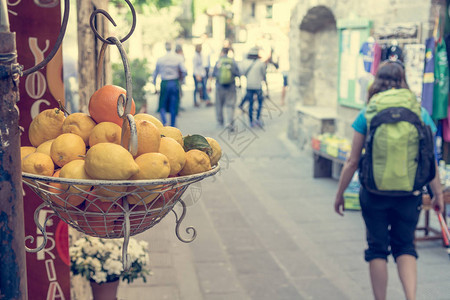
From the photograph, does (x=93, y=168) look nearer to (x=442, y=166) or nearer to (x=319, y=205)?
(x=442, y=166)

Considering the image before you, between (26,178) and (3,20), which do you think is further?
(26,178)

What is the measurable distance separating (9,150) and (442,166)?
5558 millimetres

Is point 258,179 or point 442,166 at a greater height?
point 442,166

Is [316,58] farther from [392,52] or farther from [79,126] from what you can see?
[79,126]

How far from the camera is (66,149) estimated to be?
148 centimetres

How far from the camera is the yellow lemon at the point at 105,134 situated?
1.51m

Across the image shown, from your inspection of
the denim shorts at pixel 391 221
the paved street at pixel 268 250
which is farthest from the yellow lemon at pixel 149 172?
the denim shorts at pixel 391 221

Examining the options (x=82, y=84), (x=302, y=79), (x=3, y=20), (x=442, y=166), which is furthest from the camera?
(x=302, y=79)

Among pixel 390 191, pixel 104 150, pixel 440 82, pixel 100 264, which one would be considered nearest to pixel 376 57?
pixel 440 82

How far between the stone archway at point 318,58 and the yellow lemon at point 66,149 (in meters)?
9.47

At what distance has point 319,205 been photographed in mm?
7191

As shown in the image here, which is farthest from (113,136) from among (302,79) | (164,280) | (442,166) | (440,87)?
(302,79)

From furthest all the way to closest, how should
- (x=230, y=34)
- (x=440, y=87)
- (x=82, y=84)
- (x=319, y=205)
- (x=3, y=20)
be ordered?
1. (x=230, y=34)
2. (x=319, y=205)
3. (x=440, y=87)
4. (x=82, y=84)
5. (x=3, y=20)

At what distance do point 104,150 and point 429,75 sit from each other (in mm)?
6017
